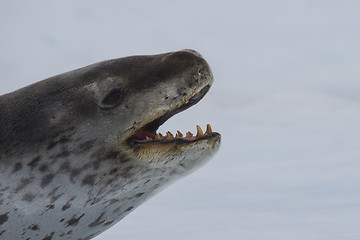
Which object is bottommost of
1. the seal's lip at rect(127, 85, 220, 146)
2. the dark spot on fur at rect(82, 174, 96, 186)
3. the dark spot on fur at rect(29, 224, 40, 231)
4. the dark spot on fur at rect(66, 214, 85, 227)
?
the dark spot on fur at rect(29, 224, 40, 231)

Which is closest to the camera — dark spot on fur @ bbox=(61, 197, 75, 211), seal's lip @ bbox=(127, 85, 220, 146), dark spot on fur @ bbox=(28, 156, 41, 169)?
dark spot on fur @ bbox=(28, 156, 41, 169)

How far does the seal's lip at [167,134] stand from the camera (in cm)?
444

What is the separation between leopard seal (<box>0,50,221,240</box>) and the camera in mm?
4125

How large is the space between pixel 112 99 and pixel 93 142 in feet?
1.27

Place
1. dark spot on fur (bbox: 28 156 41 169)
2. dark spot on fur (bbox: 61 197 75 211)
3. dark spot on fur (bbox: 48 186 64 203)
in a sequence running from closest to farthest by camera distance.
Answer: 1. dark spot on fur (bbox: 28 156 41 169)
2. dark spot on fur (bbox: 48 186 64 203)
3. dark spot on fur (bbox: 61 197 75 211)

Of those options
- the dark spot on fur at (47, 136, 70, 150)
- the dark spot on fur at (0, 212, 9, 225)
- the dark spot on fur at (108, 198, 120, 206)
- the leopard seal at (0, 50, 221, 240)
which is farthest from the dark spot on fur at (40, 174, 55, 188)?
the dark spot on fur at (108, 198, 120, 206)

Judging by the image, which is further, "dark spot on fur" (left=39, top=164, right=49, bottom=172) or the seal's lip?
the seal's lip

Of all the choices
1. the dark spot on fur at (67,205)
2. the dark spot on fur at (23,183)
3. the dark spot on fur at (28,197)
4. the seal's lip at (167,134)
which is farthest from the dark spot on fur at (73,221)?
the seal's lip at (167,134)

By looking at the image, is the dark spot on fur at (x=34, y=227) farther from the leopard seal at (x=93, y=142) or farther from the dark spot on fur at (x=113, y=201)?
the dark spot on fur at (x=113, y=201)

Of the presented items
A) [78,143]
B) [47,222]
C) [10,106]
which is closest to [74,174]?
[78,143]

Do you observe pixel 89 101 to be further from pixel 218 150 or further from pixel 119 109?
pixel 218 150

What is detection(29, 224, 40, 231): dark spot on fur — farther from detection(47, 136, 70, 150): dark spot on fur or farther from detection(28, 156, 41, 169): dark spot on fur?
detection(47, 136, 70, 150): dark spot on fur

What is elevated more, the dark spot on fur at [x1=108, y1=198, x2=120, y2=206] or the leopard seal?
the leopard seal

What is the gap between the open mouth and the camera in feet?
14.6
